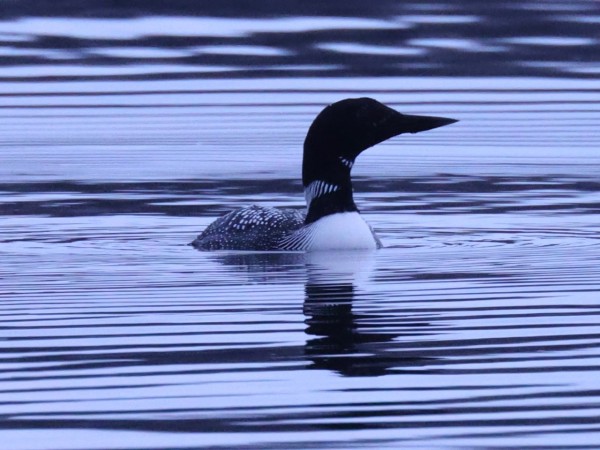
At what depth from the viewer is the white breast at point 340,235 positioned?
31.9 feet

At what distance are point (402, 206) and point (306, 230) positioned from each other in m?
1.97

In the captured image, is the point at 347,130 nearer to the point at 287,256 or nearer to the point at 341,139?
the point at 341,139

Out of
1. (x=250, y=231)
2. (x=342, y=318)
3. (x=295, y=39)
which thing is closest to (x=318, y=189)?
(x=250, y=231)

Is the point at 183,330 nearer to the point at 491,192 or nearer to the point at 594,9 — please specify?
the point at 491,192

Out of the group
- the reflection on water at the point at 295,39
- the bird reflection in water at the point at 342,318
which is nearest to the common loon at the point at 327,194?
the bird reflection in water at the point at 342,318

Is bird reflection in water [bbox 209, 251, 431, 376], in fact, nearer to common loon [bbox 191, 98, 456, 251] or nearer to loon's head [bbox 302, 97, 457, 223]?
common loon [bbox 191, 98, 456, 251]

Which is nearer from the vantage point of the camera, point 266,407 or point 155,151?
point 266,407

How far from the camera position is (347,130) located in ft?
32.6

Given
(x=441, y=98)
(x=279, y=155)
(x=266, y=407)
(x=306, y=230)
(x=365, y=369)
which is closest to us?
(x=266, y=407)

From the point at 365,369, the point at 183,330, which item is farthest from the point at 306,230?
the point at 365,369

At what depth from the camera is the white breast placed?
31.9 feet

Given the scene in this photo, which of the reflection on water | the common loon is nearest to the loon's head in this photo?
the common loon

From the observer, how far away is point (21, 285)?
8430mm

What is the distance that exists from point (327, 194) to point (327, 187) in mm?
48
